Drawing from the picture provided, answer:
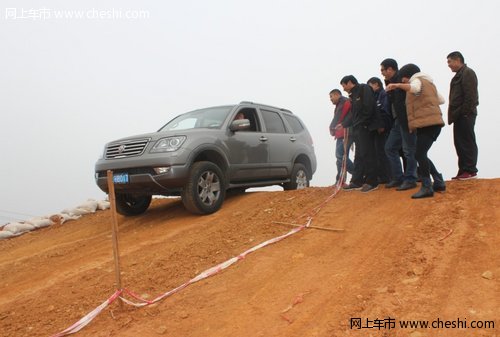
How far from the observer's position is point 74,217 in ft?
26.3

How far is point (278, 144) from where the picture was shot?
7617mm

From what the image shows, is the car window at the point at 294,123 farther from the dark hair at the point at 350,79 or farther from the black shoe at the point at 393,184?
the black shoe at the point at 393,184

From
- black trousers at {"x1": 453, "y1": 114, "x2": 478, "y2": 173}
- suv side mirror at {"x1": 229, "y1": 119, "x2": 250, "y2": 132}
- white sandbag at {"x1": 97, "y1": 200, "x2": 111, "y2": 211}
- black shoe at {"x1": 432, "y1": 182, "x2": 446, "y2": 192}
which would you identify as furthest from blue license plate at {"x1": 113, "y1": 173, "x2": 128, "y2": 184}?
black trousers at {"x1": 453, "y1": 114, "x2": 478, "y2": 173}

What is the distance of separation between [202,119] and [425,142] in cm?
368

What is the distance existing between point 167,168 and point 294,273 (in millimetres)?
2636

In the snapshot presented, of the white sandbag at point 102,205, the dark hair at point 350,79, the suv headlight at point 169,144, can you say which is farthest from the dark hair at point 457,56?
the white sandbag at point 102,205

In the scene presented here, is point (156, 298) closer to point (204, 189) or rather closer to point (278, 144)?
point (204, 189)

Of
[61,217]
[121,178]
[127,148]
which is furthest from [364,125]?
[61,217]

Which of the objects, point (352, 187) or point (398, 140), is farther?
point (352, 187)

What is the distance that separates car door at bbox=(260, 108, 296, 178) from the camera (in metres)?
7.44

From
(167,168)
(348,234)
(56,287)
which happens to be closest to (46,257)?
(56,287)

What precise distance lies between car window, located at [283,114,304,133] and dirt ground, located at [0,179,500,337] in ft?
9.55

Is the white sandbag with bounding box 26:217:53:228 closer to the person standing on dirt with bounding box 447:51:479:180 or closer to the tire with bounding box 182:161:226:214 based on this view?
the tire with bounding box 182:161:226:214

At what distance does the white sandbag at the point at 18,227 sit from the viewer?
7.38 m
